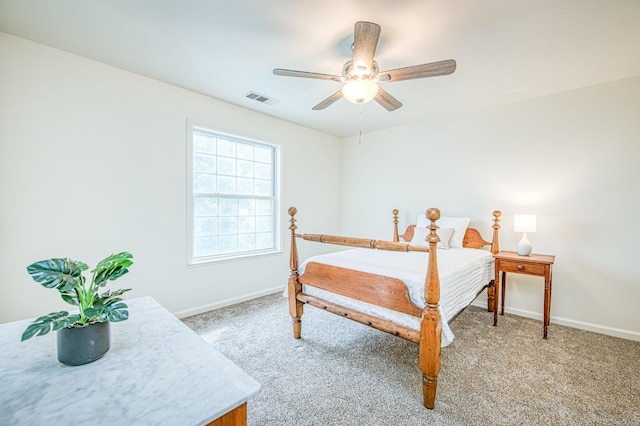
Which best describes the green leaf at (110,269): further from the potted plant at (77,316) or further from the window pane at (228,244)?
the window pane at (228,244)

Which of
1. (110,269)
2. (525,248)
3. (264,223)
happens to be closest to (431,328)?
(110,269)

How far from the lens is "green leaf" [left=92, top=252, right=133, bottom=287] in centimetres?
Answer: 106

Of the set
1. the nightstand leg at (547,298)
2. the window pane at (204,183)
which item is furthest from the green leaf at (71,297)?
the nightstand leg at (547,298)

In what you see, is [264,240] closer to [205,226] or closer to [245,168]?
[205,226]

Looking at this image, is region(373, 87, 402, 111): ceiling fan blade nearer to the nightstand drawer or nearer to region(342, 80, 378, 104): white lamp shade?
region(342, 80, 378, 104): white lamp shade

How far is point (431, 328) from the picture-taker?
169 centimetres

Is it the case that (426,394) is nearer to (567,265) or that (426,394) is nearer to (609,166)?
(567,265)

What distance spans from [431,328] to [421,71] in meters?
1.71

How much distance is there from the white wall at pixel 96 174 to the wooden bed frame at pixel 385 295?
137 centimetres

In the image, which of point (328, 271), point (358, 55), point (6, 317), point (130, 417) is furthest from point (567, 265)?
point (6, 317)

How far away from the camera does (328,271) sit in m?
2.35

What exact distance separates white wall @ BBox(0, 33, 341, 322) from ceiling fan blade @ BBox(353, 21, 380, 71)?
212 centimetres

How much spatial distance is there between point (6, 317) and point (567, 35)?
478cm

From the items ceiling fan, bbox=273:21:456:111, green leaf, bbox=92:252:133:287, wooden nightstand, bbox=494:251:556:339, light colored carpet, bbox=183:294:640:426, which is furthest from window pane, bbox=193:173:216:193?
wooden nightstand, bbox=494:251:556:339
